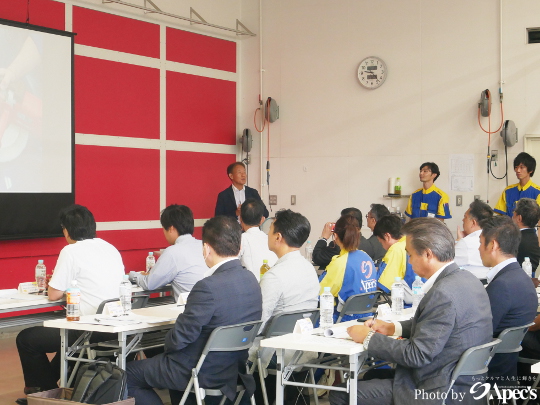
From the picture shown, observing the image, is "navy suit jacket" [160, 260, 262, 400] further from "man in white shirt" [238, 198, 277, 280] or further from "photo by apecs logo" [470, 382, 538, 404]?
"man in white shirt" [238, 198, 277, 280]

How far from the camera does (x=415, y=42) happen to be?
8.64 meters

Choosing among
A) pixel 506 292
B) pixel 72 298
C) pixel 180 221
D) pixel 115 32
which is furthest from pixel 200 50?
pixel 506 292

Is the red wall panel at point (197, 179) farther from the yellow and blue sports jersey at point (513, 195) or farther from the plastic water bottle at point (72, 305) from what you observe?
the plastic water bottle at point (72, 305)

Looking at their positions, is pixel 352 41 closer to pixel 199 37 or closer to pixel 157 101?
pixel 199 37

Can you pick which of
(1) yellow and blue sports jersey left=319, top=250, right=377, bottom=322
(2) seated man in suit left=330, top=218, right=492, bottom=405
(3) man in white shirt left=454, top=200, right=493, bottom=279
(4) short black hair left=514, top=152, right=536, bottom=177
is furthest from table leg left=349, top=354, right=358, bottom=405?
(4) short black hair left=514, top=152, right=536, bottom=177

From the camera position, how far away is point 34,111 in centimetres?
741

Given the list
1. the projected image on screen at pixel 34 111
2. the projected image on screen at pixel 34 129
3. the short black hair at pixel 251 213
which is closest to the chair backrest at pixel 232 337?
the short black hair at pixel 251 213

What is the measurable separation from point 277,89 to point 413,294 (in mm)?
5581

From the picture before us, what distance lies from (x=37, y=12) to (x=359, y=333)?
5.74m

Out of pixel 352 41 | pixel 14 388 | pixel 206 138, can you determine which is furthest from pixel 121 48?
pixel 14 388

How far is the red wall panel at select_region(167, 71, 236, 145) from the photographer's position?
9062 mm

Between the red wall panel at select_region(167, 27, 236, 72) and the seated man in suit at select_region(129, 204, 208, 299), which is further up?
the red wall panel at select_region(167, 27, 236, 72)

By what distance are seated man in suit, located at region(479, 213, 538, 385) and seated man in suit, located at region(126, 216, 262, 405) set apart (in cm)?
128

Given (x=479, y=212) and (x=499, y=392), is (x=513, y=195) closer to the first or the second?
(x=479, y=212)
